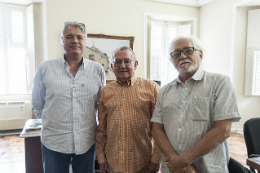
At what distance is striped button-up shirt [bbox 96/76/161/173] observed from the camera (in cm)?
130

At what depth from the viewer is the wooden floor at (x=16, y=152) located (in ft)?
8.82

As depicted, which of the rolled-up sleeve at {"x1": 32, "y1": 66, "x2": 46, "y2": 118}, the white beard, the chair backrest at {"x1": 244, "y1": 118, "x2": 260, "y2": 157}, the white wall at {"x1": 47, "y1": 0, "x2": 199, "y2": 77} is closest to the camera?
the white beard

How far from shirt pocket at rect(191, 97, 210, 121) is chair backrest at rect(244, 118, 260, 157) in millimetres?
810

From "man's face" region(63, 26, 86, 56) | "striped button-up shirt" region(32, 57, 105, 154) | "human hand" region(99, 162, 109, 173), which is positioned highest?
"man's face" region(63, 26, 86, 56)

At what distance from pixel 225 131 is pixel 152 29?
14.7 feet

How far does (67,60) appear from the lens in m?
1.44

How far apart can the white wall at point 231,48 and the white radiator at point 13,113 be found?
5303 millimetres

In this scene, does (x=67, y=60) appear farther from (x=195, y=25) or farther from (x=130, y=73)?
(x=195, y=25)

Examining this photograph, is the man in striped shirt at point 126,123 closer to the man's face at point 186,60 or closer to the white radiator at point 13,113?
the man's face at point 186,60

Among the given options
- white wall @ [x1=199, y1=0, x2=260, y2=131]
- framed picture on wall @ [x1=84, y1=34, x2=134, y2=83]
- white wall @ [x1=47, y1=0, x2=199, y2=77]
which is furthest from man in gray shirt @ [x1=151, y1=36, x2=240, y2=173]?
white wall @ [x1=199, y1=0, x2=260, y2=131]

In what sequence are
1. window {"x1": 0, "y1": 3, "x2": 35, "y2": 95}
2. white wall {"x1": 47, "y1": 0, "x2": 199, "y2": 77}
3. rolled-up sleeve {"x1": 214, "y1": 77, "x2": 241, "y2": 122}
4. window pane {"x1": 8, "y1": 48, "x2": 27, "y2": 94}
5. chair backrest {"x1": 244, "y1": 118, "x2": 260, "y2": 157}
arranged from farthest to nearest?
window pane {"x1": 8, "y1": 48, "x2": 27, "y2": 94}, window {"x1": 0, "y1": 3, "x2": 35, "y2": 95}, white wall {"x1": 47, "y1": 0, "x2": 199, "y2": 77}, chair backrest {"x1": 244, "y1": 118, "x2": 260, "y2": 157}, rolled-up sleeve {"x1": 214, "y1": 77, "x2": 241, "y2": 122}

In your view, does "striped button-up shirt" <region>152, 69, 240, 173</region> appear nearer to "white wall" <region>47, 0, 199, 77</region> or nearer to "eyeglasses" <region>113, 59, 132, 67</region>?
"eyeglasses" <region>113, 59, 132, 67</region>

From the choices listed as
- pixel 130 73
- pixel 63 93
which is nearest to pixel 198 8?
pixel 130 73

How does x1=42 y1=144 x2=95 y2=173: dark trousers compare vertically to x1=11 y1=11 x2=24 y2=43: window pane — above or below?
below
